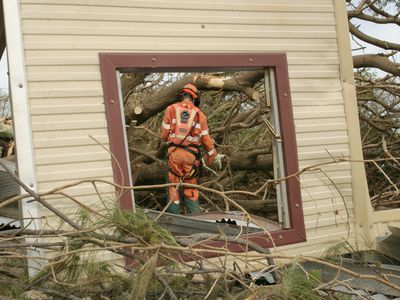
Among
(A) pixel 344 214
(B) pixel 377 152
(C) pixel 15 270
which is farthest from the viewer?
(B) pixel 377 152

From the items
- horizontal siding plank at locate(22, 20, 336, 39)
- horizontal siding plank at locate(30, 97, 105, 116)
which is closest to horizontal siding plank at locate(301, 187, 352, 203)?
horizontal siding plank at locate(22, 20, 336, 39)

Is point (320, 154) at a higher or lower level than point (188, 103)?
lower

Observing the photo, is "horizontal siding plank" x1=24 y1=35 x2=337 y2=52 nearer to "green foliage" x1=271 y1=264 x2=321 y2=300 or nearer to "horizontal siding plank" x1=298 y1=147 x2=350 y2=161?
"horizontal siding plank" x1=298 y1=147 x2=350 y2=161

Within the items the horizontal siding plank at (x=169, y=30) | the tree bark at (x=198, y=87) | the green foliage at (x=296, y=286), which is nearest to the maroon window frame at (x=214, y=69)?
the horizontal siding plank at (x=169, y=30)

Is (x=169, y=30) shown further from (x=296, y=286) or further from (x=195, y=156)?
(x=296, y=286)

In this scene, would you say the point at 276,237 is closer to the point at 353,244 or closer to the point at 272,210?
the point at 353,244

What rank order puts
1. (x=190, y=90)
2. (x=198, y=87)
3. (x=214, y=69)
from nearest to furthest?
1. (x=214, y=69)
2. (x=190, y=90)
3. (x=198, y=87)

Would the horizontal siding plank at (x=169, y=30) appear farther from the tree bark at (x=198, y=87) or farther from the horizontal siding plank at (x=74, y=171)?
the tree bark at (x=198, y=87)

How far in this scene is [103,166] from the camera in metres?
4.74

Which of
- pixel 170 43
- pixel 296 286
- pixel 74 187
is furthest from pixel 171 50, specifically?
pixel 296 286

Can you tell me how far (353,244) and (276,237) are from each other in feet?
2.78

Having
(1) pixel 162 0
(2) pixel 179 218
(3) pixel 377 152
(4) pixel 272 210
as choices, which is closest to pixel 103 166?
(2) pixel 179 218

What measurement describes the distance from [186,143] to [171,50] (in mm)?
2021

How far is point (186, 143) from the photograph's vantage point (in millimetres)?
6906
